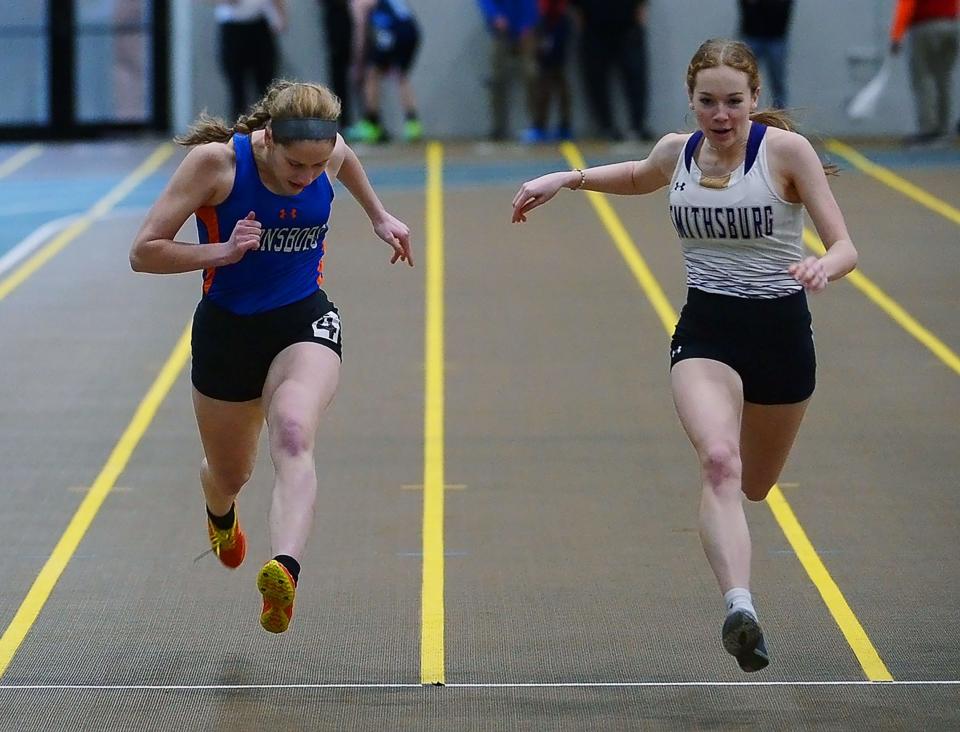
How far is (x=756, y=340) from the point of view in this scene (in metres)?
5.21

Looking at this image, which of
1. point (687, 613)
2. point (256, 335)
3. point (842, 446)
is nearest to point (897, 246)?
point (842, 446)

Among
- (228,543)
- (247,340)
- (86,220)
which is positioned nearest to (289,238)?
(247,340)

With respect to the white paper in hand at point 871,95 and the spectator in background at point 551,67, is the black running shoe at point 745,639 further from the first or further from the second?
the spectator in background at point 551,67

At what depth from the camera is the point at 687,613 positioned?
6016 millimetres

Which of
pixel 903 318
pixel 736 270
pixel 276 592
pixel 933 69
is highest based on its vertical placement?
pixel 736 270

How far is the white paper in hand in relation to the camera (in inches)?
725

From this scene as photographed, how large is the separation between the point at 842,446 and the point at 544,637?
3.16m

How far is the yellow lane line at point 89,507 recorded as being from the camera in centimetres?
585

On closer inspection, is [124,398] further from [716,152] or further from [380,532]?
[716,152]

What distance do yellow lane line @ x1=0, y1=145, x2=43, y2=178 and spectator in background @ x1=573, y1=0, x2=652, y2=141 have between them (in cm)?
686

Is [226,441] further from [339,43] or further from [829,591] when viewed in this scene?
[339,43]

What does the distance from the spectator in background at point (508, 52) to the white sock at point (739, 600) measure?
1547cm

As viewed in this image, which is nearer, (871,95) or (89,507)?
(89,507)

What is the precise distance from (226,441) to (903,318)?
6819mm
